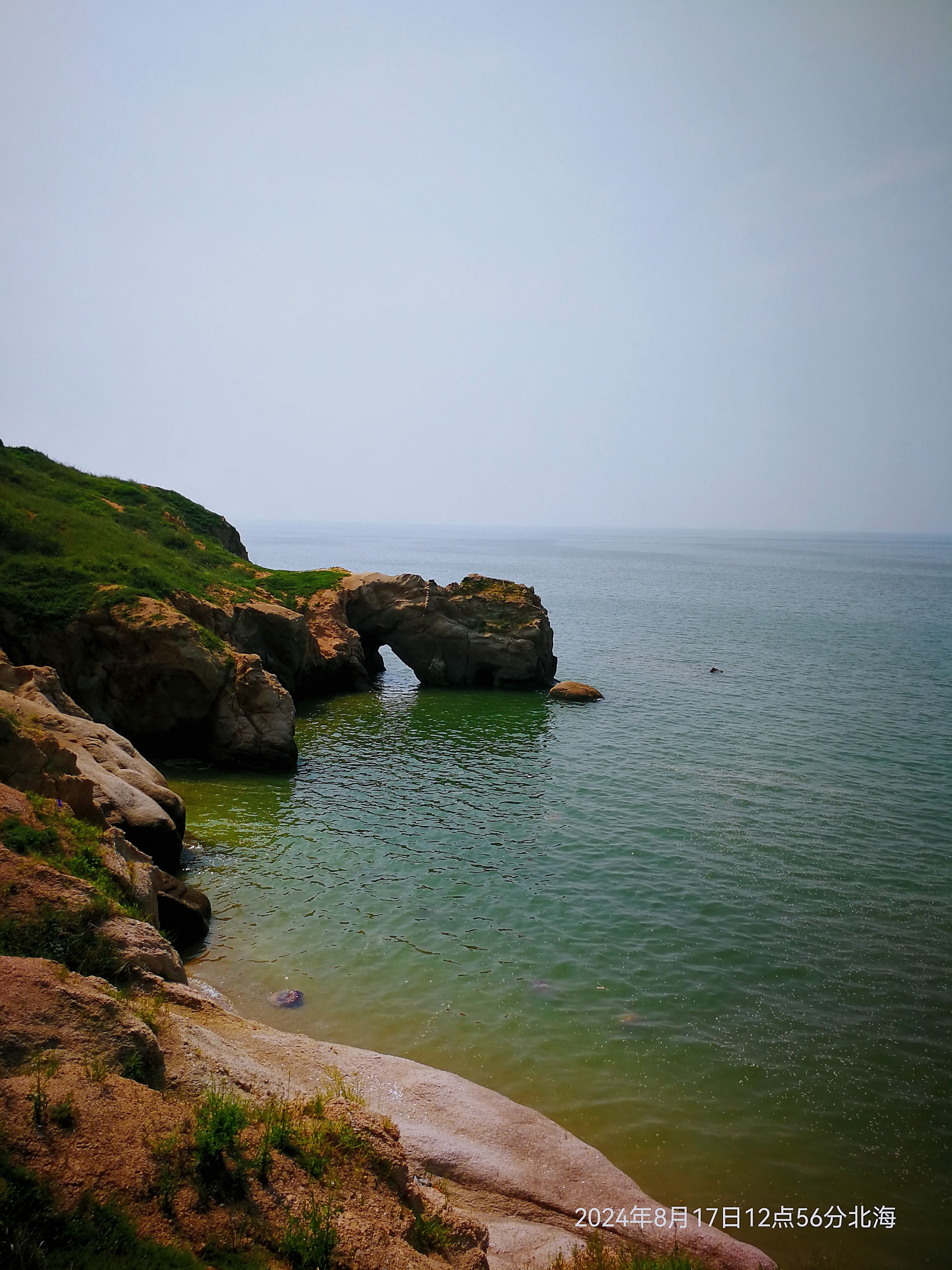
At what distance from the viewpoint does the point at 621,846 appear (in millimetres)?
24531

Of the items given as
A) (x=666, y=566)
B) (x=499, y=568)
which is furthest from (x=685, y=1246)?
(x=666, y=566)

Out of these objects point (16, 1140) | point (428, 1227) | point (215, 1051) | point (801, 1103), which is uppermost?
point (16, 1140)

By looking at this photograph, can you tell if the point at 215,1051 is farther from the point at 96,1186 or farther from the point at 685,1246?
the point at 685,1246

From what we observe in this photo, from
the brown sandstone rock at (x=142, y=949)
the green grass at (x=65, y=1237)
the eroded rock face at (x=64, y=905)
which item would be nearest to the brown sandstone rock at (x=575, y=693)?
the brown sandstone rock at (x=142, y=949)

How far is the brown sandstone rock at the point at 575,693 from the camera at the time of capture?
44562 millimetres

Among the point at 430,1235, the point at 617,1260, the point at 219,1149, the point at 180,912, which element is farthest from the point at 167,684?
the point at 617,1260

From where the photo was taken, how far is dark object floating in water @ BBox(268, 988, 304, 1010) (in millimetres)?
15875

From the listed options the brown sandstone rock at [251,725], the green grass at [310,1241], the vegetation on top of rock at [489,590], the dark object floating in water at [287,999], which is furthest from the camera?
the vegetation on top of rock at [489,590]

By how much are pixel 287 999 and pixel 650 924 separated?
29.8 ft

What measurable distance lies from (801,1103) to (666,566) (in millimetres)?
172187

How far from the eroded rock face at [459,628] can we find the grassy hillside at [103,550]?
364cm

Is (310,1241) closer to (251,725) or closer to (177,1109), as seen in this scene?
(177,1109)

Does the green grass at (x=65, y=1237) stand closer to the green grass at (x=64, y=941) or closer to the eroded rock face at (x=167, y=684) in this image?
the green grass at (x=64, y=941)

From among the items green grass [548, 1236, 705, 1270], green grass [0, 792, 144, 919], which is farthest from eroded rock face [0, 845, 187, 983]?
green grass [548, 1236, 705, 1270]
